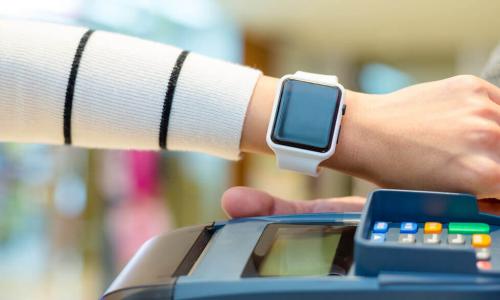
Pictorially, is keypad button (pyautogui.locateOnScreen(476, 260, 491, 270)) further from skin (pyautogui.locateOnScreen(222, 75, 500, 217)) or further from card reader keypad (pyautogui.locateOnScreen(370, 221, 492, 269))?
skin (pyautogui.locateOnScreen(222, 75, 500, 217))

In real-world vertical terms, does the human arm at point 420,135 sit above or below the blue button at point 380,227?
above

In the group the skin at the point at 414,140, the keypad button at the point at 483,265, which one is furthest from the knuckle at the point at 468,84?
the keypad button at the point at 483,265

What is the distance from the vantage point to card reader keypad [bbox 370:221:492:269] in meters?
0.42

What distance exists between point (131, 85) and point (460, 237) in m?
0.29

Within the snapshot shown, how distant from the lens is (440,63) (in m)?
4.47

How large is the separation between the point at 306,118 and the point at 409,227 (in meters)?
0.13

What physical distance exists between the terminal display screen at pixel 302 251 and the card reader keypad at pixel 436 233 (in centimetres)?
2

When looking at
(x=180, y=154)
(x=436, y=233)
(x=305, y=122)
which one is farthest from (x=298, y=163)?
(x=180, y=154)

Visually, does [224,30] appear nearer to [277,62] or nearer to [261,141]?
[277,62]

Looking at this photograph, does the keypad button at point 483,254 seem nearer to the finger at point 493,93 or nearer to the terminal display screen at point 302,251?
the terminal display screen at point 302,251

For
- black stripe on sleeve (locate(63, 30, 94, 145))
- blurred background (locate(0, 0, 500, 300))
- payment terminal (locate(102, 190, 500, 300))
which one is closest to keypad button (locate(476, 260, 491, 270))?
payment terminal (locate(102, 190, 500, 300))

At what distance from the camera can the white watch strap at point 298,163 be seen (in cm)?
54

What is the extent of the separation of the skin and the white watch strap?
0.02m

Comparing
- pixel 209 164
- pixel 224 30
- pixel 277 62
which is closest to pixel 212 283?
pixel 209 164
